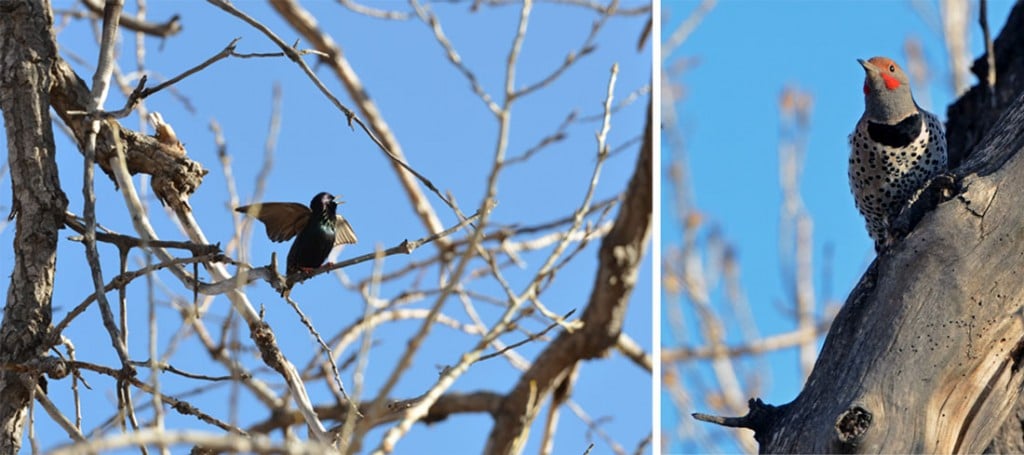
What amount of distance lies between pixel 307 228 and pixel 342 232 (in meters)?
0.12

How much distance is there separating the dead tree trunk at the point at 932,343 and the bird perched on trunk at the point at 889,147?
683 millimetres

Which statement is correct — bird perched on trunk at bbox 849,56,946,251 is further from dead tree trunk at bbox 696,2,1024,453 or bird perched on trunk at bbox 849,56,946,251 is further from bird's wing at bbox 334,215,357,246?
bird's wing at bbox 334,215,357,246

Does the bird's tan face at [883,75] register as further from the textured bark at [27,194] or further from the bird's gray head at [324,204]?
the textured bark at [27,194]

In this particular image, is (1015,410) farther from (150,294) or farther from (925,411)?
(150,294)

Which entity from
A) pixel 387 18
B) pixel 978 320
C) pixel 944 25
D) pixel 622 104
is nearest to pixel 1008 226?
pixel 978 320

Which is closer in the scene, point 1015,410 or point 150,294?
point 150,294

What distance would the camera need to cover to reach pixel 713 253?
517cm

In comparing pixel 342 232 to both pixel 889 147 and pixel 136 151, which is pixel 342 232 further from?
pixel 889 147

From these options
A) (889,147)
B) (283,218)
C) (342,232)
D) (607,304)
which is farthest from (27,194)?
(607,304)

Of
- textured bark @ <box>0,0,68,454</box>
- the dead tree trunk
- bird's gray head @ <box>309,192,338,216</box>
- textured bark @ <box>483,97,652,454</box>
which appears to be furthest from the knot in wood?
textured bark @ <box>483,97,652,454</box>

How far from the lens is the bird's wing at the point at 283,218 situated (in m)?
2.66

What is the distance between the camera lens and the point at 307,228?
260 cm

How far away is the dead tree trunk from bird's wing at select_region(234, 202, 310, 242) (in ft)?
4.03

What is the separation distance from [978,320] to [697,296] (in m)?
3.21
